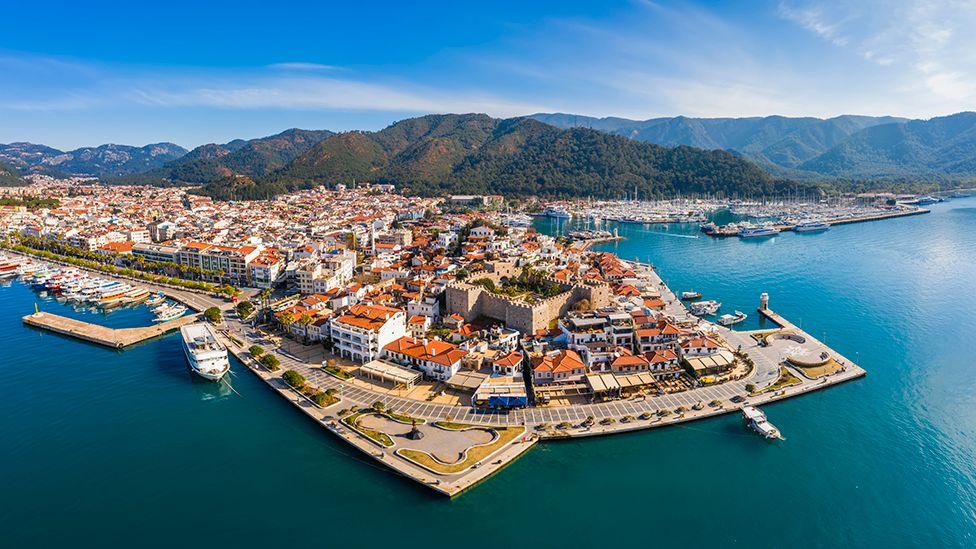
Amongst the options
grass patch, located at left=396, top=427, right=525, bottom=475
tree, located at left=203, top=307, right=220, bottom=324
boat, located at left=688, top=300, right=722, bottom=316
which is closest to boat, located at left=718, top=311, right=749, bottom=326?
boat, located at left=688, top=300, right=722, bottom=316

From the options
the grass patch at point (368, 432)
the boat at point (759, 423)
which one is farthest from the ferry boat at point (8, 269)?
the boat at point (759, 423)

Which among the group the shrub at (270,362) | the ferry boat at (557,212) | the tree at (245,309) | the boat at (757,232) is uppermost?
the ferry boat at (557,212)

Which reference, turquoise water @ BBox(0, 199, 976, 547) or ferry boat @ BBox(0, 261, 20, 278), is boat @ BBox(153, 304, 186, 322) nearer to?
turquoise water @ BBox(0, 199, 976, 547)

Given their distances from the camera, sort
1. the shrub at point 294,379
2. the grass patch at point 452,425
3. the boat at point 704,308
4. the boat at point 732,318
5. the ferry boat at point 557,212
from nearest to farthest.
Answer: the grass patch at point 452,425 < the shrub at point 294,379 < the boat at point 732,318 < the boat at point 704,308 < the ferry boat at point 557,212

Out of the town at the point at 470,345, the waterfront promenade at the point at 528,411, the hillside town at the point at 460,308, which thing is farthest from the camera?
the hillside town at the point at 460,308

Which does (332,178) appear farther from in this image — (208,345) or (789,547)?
(789,547)

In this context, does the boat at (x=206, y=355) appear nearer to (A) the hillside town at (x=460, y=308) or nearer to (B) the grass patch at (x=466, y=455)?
(A) the hillside town at (x=460, y=308)
